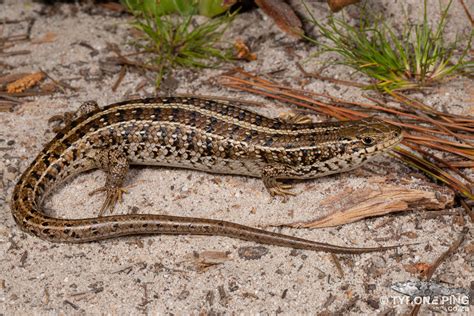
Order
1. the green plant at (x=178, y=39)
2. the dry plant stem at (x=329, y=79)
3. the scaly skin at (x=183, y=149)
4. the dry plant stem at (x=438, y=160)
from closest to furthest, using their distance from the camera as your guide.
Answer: the scaly skin at (x=183, y=149) < the dry plant stem at (x=438, y=160) < the dry plant stem at (x=329, y=79) < the green plant at (x=178, y=39)

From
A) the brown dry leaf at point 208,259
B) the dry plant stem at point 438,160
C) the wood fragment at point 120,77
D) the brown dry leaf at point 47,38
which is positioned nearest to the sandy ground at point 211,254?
the brown dry leaf at point 208,259

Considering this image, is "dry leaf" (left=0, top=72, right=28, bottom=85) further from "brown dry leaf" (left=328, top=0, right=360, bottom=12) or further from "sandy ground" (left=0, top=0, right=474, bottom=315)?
"brown dry leaf" (left=328, top=0, right=360, bottom=12)

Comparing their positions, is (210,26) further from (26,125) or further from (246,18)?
(26,125)

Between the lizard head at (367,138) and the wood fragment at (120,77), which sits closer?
the lizard head at (367,138)

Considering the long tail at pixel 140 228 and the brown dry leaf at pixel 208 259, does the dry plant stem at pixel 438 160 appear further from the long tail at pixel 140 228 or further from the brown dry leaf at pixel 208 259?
the brown dry leaf at pixel 208 259

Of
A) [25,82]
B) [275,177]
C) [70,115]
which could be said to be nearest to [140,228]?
[275,177]

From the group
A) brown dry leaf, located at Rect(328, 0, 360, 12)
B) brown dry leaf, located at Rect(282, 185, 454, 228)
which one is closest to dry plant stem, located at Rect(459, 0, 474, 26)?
brown dry leaf, located at Rect(328, 0, 360, 12)
